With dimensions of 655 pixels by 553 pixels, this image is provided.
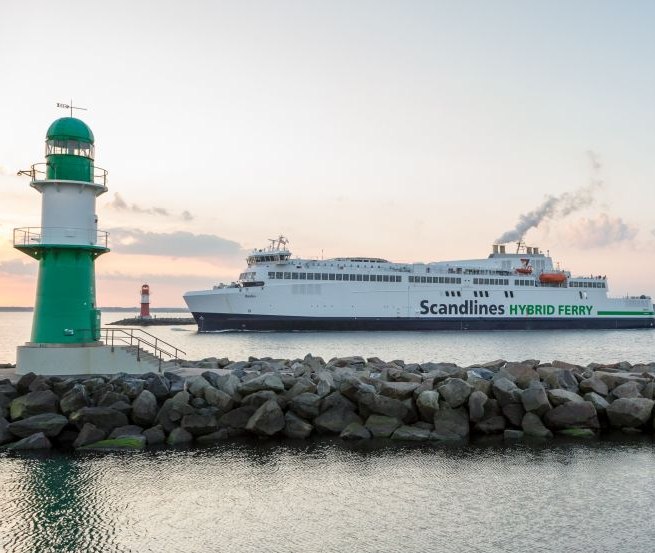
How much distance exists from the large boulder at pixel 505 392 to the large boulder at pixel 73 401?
24.9 ft

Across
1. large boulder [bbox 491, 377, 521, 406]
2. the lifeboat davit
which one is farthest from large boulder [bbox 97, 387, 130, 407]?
the lifeboat davit

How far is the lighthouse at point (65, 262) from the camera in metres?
13.1

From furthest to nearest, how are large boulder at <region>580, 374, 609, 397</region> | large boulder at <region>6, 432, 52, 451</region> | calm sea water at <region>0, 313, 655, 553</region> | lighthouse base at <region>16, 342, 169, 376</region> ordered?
1. large boulder at <region>580, 374, 609, 397</region>
2. lighthouse base at <region>16, 342, 169, 376</region>
3. large boulder at <region>6, 432, 52, 451</region>
4. calm sea water at <region>0, 313, 655, 553</region>

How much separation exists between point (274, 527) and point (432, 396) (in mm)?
5258

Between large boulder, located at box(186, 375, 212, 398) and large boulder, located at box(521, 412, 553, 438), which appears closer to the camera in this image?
large boulder, located at box(521, 412, 553, 438)

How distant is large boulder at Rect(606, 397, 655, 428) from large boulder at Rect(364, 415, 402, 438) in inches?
166

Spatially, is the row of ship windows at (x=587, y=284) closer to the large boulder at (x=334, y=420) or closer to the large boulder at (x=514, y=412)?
the large boulder at (x=514, y=412)

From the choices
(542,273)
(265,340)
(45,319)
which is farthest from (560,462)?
(542,273)

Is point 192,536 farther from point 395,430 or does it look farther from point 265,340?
point 265,340

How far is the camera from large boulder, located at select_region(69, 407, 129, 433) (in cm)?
1152

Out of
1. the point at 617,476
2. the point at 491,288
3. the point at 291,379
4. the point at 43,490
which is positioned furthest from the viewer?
the point at 491,288

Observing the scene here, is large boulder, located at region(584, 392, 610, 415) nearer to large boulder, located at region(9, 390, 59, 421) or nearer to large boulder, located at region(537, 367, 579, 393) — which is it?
large boulder, located at region(537, 367, 579, 393)

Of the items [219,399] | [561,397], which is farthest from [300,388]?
[561,397]

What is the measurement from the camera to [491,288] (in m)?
61.2
